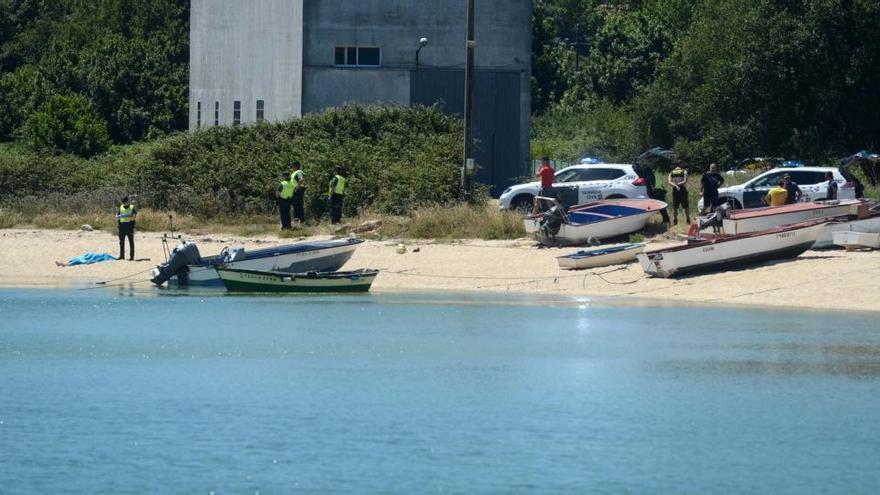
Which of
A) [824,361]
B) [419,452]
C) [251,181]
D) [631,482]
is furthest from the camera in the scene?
[251,181]

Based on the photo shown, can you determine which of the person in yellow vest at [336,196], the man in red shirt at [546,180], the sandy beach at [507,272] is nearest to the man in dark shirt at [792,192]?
the sandy beach at [507,272]

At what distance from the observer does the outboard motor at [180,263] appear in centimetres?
3488

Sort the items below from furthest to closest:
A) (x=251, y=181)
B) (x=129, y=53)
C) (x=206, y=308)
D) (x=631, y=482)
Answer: (x=129, y=53), (x=251, y=181), (x=206, y=308), (x=631, y=482)

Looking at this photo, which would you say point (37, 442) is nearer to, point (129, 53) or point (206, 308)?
point (206, 308)

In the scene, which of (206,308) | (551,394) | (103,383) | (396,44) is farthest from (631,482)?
(396,44)

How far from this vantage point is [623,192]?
40625 mm

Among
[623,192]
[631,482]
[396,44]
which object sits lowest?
[631,482]

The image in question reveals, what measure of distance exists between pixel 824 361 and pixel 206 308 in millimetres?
13179

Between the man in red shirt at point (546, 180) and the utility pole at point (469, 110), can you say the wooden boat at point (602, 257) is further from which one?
the utility pole at point (469, 110)

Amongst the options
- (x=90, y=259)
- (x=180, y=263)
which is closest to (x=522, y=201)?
(x=180, y=263)

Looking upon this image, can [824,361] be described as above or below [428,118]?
below

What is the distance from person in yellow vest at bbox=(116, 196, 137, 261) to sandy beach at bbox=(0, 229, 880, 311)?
433 millimetres

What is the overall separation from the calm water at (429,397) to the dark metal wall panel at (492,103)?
17.3m

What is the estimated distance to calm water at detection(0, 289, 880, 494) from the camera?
20031 millimetres
